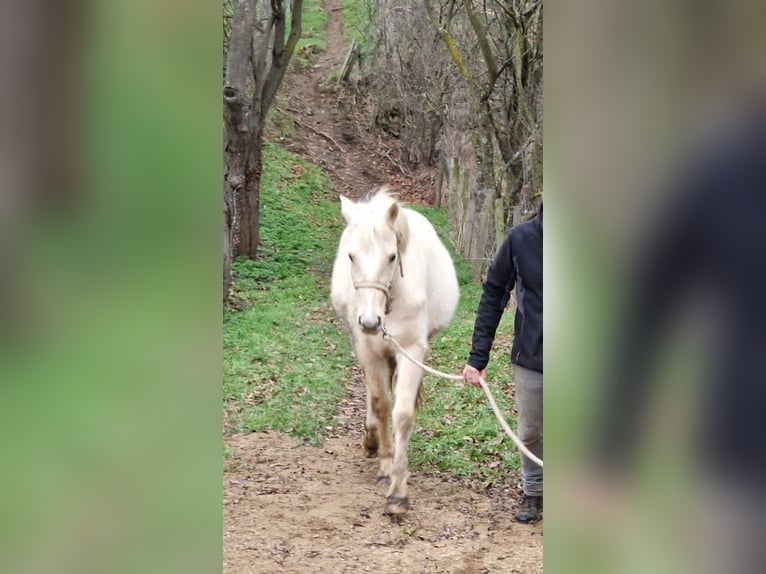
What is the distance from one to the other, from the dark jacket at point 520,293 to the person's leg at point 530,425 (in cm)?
10

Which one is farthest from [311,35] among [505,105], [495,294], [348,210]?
[495,294]

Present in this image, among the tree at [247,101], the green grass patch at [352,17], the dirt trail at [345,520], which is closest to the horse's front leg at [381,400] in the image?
the dirt trail at [345,520]

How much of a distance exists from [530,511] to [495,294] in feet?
4.72

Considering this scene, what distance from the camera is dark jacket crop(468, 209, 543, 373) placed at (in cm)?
386

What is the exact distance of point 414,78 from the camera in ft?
61.3

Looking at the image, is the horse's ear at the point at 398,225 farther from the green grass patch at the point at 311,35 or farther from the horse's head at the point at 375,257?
the green grass patch at the point at 311,35

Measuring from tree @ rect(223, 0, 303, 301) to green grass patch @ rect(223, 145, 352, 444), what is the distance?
25.4 inches

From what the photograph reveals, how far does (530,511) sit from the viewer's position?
4.53m

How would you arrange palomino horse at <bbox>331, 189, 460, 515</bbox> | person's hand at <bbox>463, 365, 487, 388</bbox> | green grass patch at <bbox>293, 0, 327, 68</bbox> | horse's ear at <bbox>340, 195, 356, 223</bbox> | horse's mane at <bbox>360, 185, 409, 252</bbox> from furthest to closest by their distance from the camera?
1. green grass patch at <bbox>293, 0, 327, 68</bbox>
2. horse's ear at <bbox>340, 195, 356, 223</bbox>
3. horse's mane at <bbox>360, 185, 409, 252</bbox>
4. palomino horse at <bbox>331, 189, 460, 515</bbox>
5. person's hand at <bbox>463, 365, 487, 388</bbox>

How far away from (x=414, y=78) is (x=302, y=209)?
4.81 meters

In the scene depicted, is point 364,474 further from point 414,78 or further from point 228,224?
point 414,78

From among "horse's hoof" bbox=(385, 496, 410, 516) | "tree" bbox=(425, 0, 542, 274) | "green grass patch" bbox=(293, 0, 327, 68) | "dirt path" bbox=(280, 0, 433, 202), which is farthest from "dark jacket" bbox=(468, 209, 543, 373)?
"green grass patch" bbox=(293, 0, 327, 68)

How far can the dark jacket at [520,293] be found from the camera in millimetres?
3863
